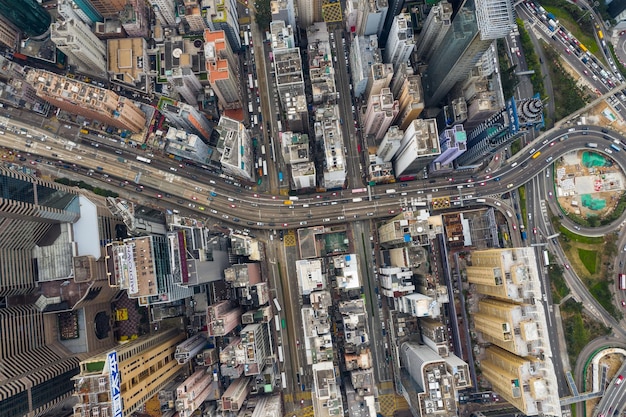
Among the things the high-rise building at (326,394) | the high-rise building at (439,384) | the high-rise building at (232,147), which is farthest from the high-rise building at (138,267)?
the high-rise building at (439,384)

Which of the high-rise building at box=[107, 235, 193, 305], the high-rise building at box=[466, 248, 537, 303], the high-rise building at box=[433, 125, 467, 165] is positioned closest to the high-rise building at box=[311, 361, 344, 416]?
the high-rise building at box=[107, 235, 193, 305]

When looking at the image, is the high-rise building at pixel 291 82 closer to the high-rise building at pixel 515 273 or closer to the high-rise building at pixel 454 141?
the high-rise building at pixel 454 141

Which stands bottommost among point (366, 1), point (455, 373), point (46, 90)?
point (455, 373)

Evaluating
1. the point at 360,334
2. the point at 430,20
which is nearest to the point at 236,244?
Answer: the point at 360,334

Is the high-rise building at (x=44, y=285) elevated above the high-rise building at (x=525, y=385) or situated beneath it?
elevated above

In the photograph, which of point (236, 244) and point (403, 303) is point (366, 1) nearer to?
point (236, 244)

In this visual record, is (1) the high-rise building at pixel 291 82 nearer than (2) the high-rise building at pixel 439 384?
No

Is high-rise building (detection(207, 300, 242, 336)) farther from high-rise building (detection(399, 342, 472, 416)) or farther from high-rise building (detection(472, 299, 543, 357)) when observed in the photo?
high-rise building (detection(472, 299, 543, 357))
